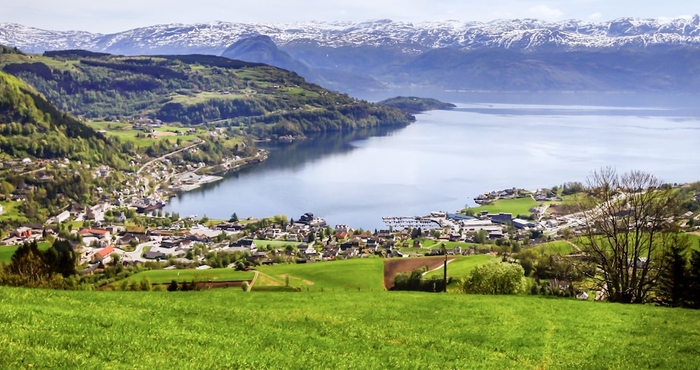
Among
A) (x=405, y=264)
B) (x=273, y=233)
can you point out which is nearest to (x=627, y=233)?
(x=405, y=264)

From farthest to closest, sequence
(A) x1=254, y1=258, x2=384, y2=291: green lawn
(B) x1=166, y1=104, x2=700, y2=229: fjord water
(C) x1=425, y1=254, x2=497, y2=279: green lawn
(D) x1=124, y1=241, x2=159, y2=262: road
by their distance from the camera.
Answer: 1. (B) x1=166, y1=104, x2=700, y2=229: fjord water
2. (D) x1=124, y1=241, x2=159, y2=262: road
3. (C) x1=425, y1=254, x2=497, y2=279: green lawn
4. (A) x1=254, y1=258, x2=384, y2=291: green lawn

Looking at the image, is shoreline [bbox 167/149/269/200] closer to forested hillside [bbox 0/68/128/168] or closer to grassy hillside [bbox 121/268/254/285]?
forested hillside [bbox 0/68/128/168]

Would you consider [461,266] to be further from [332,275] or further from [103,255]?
[103,255]

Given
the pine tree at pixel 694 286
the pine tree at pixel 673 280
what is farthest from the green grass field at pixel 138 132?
the pine tree at pixel 694 286

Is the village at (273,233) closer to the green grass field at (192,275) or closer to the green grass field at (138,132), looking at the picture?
the green grass field at (192,275)

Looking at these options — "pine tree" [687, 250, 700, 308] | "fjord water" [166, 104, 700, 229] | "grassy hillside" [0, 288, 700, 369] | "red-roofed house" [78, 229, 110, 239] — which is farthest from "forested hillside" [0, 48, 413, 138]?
"grassy hillside" [0, 288, 700, 369]

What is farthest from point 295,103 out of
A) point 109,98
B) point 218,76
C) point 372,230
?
point 372,230
